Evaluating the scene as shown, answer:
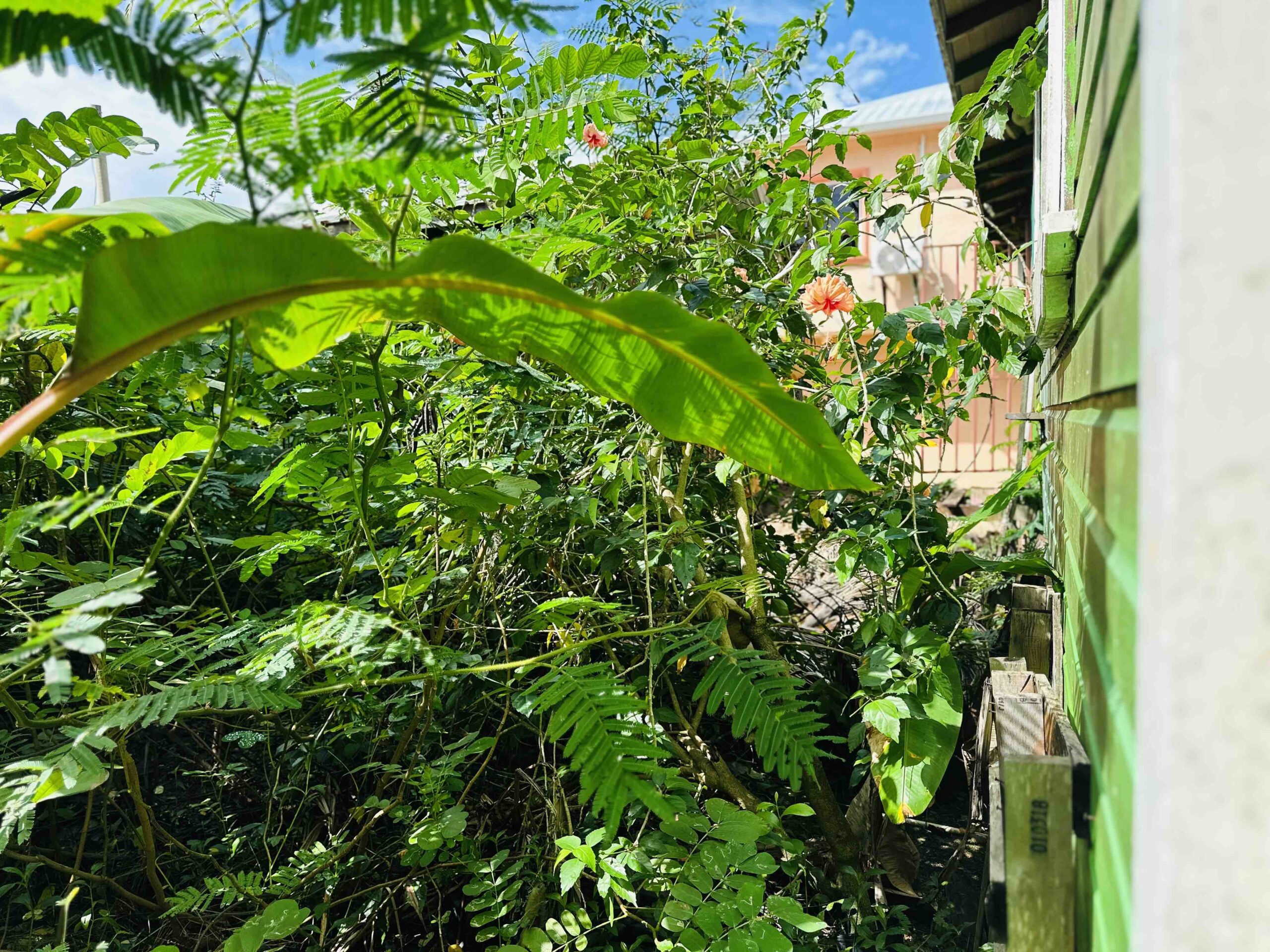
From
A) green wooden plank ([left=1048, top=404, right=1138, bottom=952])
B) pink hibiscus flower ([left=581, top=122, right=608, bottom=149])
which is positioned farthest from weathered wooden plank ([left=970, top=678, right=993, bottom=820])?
pink hibiscus flower ([left=581, top=122, right=608, bottom=149])

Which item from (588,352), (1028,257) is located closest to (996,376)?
(1028,257)

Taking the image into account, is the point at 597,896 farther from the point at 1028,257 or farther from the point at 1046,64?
the point at 1028,257

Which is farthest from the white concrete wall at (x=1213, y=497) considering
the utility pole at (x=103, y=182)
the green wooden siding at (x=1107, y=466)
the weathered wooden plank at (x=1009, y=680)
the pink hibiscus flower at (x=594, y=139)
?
the utility pole at (x=103, y=182)

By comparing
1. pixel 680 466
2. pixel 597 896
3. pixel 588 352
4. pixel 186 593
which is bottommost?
pixel 597 896

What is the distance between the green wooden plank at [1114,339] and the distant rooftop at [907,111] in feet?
34.8

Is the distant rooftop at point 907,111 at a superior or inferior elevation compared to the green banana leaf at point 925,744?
superior

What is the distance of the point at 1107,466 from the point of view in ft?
3.26

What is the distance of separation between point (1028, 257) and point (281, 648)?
7.67m

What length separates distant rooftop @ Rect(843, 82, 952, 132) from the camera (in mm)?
12336

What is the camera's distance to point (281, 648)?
1713 mm

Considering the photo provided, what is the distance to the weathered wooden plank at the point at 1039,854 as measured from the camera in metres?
1.04

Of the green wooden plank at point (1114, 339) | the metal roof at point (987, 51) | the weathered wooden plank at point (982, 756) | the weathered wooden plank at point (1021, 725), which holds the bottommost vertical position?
the weathered wooden plank at point (982, 756)

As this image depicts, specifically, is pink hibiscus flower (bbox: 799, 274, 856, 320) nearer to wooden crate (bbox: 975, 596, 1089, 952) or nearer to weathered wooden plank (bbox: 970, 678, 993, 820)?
weathered wooden plank (bbox: 970, 678, 993, 820)

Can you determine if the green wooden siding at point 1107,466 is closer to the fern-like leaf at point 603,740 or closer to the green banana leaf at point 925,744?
the green banana leaf at point 925,744
